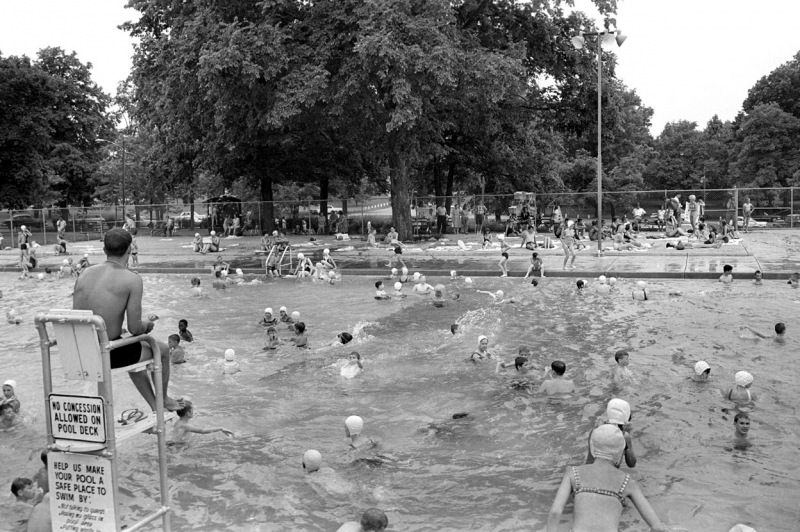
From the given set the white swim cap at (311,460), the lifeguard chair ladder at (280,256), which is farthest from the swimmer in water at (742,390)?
the lifeguard chair ladder at (280,256)

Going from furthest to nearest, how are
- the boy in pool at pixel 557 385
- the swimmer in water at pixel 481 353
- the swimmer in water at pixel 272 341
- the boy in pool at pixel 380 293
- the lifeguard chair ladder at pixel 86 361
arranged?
the boy in pool at pixel 380 293 < the swimmer in water at pixel 272 341 < the swimmer in water at pixel 481 353 < the boy in pool at pixel 557 385 < the lifeguard chair ladder at pixel 86 361

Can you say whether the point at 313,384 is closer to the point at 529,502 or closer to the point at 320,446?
the point at 320,446

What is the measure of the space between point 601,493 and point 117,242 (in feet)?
13.5

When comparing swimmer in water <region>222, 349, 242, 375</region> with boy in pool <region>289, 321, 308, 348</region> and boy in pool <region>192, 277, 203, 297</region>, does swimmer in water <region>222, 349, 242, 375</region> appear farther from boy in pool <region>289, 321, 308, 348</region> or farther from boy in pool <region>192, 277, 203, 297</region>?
boy in pool <region>192, 277, 203, 297</region>

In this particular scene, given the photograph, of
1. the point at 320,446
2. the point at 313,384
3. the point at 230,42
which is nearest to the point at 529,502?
the point at 320,446

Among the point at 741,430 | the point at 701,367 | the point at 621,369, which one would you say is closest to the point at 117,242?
the point at 741,430

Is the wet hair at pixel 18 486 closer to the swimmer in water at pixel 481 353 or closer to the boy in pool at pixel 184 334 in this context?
the boy in pool at pixel 184 334

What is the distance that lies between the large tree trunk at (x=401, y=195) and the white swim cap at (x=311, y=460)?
88.0ft

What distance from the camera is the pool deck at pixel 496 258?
22.2 m

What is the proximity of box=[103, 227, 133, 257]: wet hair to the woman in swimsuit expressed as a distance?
3.80 metres

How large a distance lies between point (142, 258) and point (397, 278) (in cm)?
1562

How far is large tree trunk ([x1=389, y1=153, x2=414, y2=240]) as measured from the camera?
34594mm

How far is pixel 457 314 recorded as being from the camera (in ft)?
57.6

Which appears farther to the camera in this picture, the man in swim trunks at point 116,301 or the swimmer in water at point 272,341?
the swimmer in water at point 272,341
